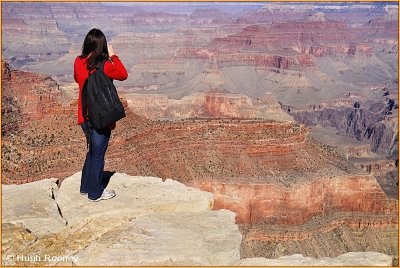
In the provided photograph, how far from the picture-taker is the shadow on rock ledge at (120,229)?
867 cm

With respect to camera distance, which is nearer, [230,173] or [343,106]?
[230,173]

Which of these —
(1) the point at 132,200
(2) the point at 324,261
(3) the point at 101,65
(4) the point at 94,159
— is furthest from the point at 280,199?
(3) the point at 101,65

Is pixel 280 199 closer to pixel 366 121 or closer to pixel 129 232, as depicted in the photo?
pixel 129 232

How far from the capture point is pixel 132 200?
11.3 m

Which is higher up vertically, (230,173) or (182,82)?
(230,173)

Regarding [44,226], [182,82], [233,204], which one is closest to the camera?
[44,226]

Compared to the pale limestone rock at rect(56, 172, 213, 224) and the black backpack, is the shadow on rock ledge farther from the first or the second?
the black backpack

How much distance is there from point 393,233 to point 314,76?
135677 mm

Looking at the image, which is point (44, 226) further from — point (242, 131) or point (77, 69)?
point (242, 131)

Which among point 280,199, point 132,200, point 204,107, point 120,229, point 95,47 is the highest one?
point 95,47

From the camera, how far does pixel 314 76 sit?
166m

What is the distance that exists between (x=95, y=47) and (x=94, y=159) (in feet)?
8.47

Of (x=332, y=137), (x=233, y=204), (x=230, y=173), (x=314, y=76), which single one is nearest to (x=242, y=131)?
(x=230, y=173)

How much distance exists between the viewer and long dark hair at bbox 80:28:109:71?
9.92 meters
